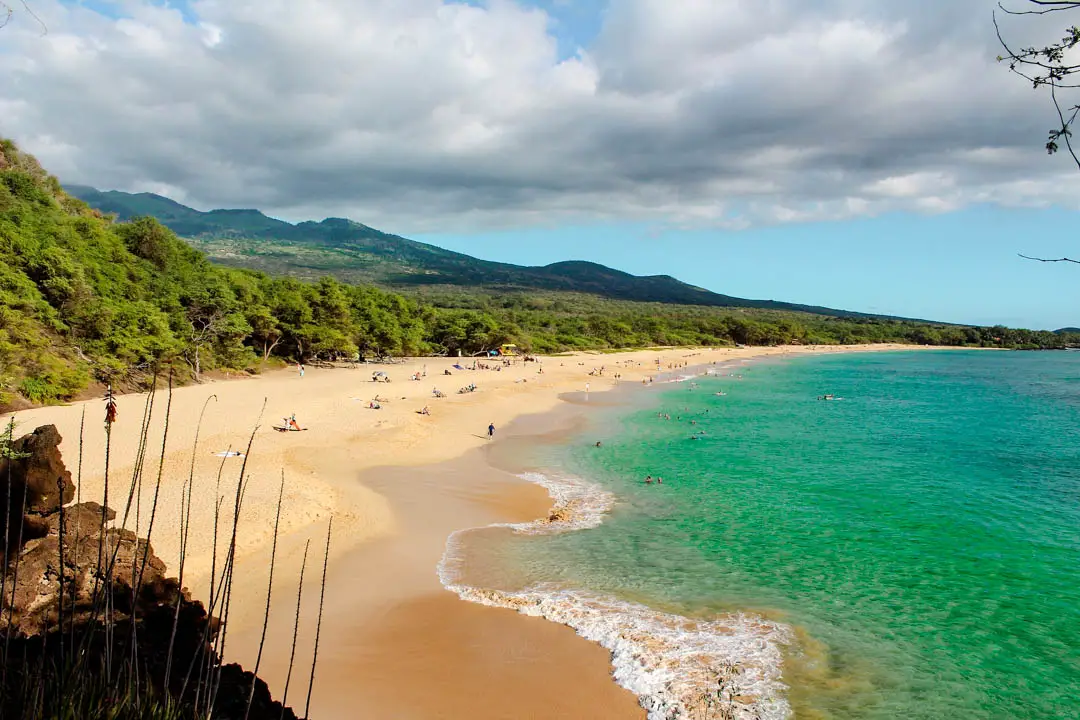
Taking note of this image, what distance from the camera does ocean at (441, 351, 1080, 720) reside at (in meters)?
10.3

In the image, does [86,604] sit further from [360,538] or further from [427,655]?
[360,538]

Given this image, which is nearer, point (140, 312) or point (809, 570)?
point (809, 570)

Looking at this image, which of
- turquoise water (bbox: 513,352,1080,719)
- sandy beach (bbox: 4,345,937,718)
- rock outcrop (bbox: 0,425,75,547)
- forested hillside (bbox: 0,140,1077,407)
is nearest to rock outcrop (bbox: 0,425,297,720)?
rock outcrop (bbox: 0,425,75,547)

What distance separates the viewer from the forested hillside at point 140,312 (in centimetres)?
2702

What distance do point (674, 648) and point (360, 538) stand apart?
8.80m

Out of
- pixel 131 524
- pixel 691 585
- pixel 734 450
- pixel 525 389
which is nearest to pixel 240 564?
pixel 131 524

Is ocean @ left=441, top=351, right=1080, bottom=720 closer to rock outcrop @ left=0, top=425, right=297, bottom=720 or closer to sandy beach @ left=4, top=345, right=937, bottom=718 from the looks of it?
sandy beach @ left=4, top=345, right=937, bottom=718

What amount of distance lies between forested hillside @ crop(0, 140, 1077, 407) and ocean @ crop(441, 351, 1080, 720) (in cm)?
1570

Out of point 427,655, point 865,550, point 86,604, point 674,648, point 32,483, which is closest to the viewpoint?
point 86,604

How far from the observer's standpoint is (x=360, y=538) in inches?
624

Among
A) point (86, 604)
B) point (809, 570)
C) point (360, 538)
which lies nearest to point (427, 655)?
point (86, 604)

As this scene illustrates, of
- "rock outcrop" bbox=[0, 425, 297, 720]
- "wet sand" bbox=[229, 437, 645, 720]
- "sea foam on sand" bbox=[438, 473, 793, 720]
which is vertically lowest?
"wet sand" bbox=[229, 437, 645, 720]

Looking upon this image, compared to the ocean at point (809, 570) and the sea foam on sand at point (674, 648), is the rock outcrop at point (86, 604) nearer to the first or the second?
the sea foam on sand at point (674, 648)

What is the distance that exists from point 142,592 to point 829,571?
49.0ft
